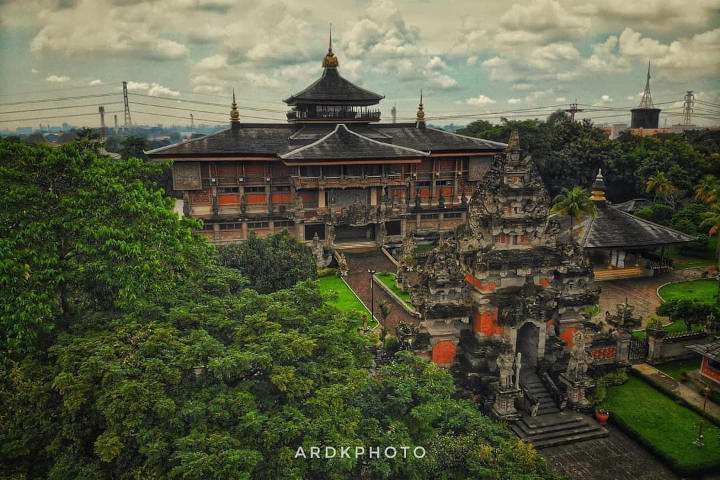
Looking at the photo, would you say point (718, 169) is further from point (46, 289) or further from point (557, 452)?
point (46, 289)

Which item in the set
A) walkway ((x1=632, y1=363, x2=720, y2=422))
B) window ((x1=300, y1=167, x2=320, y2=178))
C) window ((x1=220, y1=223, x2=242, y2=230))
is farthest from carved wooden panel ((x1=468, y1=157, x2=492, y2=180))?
walkway ((x1=632, y1=363, x2=720, y2=422))

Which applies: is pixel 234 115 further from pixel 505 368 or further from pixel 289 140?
pixel 505 368

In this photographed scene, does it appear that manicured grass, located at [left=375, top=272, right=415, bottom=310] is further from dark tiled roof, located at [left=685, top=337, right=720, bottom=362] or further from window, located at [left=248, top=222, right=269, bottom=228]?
dark tiled roof, located at [left=685, top=337, right=720, bottom=362]

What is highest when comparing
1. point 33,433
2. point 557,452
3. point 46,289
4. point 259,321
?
point 46,289

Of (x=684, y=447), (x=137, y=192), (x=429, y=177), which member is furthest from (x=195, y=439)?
(x=429, y=177)

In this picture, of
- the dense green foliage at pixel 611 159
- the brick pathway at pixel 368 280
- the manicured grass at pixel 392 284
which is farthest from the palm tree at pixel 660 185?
the manicured grass at pixel 392 284

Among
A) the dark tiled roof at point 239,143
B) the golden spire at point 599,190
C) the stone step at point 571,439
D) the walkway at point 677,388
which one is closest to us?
the stone step at point 571,439

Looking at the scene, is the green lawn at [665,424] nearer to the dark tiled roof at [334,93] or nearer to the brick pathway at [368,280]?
the brick pathway at [368,280]
